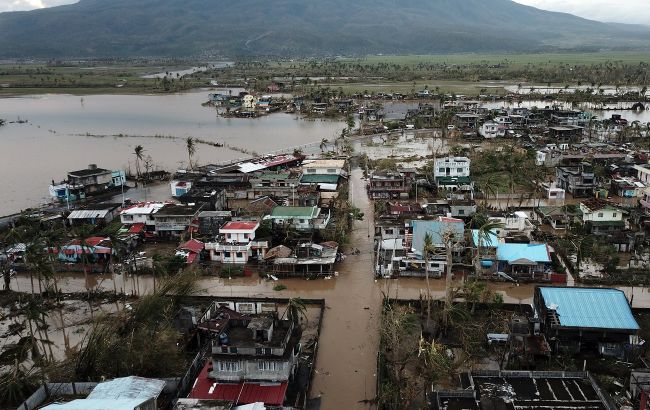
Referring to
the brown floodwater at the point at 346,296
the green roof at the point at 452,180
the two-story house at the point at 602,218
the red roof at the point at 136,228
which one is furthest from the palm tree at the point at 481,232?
the red roof at the point at 136,228

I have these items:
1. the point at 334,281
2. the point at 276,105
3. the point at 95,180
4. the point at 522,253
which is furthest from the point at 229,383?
the point at 276,105

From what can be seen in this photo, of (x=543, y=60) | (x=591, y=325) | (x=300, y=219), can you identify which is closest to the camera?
(x=591, y=325)

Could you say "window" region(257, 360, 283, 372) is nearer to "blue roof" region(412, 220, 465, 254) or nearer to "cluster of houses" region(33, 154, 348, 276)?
"cluster of houses" region(33, 154, 348, 276)

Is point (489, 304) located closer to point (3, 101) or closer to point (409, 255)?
point (409, 255)

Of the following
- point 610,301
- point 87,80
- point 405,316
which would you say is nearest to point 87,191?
point 405,316

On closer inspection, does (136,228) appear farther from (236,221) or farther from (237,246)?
(237,246)

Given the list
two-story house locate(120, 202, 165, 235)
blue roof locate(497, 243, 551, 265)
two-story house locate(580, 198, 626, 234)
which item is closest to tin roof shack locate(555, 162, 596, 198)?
two-story house locate(580, 198, 626, 234)
